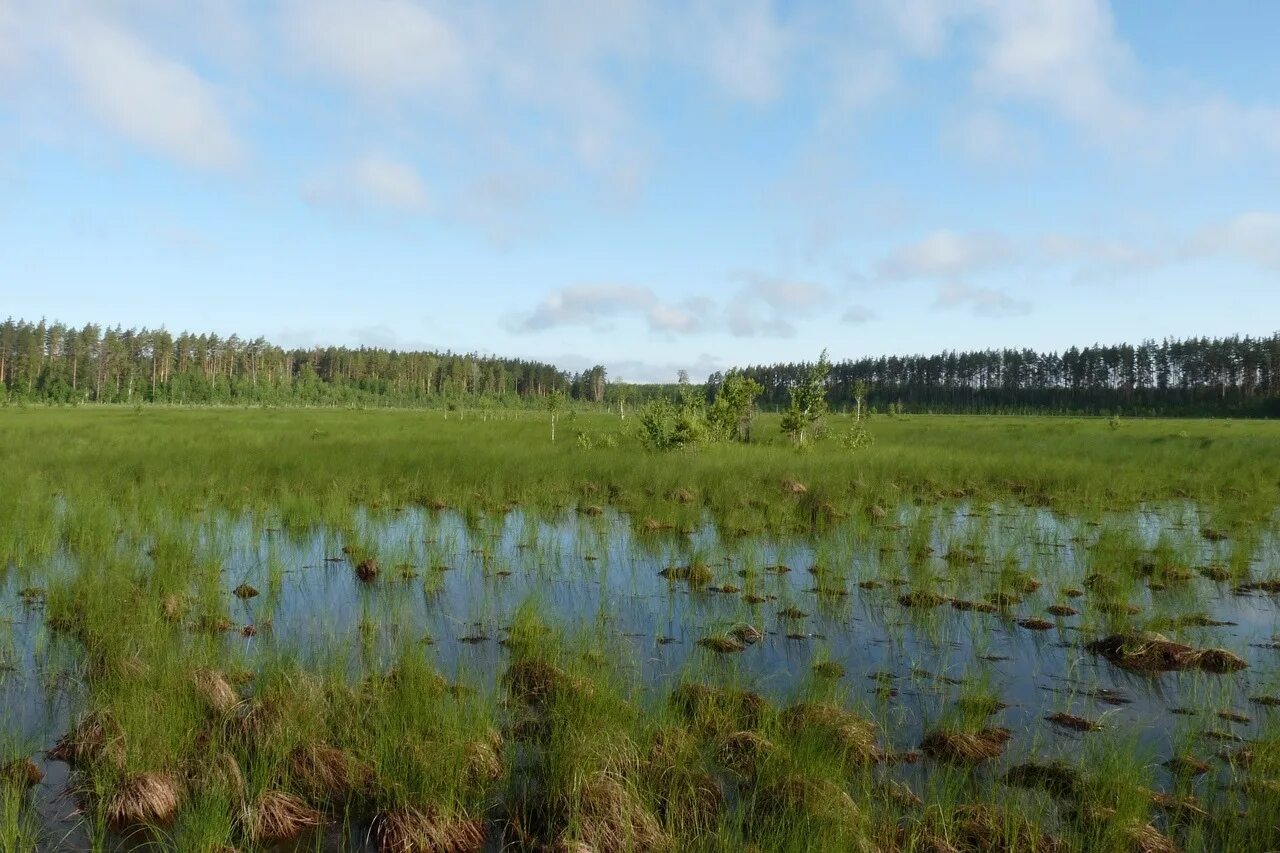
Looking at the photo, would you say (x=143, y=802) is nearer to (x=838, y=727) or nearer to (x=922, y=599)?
(x=838, y=727)

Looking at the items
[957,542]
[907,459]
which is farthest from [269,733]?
[907,459]

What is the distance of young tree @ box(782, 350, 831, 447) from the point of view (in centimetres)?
3262

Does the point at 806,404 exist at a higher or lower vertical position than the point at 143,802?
higher

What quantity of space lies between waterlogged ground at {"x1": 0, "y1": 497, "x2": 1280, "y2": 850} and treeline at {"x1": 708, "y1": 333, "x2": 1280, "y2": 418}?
90.4 meters

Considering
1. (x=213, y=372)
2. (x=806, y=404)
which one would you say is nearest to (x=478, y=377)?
(x=213, y=372)

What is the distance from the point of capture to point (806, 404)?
33.3 metres

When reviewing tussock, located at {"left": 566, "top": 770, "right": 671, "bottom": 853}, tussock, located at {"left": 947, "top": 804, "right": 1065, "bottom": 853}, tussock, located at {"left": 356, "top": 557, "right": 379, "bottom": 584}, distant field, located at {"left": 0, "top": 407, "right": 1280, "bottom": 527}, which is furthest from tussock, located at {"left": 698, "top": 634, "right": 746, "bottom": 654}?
distant field, located at {"left": 0, "top": 407, "right": 1280, "bottom": 527}

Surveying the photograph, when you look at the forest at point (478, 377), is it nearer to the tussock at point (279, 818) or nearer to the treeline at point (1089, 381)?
the treeline at point (1089, 381)

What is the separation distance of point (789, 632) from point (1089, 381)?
155 m

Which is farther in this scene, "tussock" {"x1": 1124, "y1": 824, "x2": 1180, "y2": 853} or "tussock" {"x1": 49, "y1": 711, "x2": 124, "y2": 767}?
"tussock" {"x1": 49, "y1": 711, "x2": 124, "y2": 767}

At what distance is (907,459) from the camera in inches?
997

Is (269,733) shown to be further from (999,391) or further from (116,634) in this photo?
(999,391)

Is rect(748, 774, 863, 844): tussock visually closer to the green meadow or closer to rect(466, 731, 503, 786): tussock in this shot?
the green meadow

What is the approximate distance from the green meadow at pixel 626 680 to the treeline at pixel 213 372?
348ft
